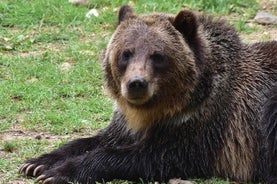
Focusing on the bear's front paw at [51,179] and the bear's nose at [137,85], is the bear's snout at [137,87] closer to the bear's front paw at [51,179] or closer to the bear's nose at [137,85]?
the bear's nose at [137,85]

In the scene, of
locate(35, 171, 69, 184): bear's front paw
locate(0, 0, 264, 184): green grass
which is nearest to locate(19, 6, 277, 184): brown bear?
locate(35, 171, 69, 184): bear's front paw

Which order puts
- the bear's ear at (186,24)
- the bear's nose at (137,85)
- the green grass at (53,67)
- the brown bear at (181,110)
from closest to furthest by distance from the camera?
the bear's nose at (137,85) < the brown bear at (181,110) < the bear's ear at (186,24) < the green grass at (53,67)

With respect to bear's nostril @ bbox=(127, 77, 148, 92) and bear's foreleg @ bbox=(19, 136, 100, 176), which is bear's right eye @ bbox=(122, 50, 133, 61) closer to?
bear's nostril @ bbox=(127, 77, 148, 92)

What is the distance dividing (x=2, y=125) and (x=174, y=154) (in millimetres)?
2501

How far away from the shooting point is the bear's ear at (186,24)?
22.8ft

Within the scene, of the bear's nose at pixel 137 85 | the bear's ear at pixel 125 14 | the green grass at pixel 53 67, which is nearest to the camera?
the bear's nose at pixel 137 85

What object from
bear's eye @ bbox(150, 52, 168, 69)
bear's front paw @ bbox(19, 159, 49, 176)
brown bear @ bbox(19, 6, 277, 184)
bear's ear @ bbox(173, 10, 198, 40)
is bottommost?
bear's front paw @ bbox(19, 159, 49, 176)

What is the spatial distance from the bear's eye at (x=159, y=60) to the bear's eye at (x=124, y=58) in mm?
203

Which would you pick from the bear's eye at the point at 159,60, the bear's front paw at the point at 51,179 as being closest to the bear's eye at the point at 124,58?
the bear's eye at the point at 159,60

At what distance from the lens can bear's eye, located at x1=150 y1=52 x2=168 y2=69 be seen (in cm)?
673

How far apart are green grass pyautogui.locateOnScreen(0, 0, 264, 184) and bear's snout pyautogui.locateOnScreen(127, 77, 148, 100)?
1049 mm

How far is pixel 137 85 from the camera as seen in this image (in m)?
6.43

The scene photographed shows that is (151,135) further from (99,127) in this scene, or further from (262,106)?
(99,127)

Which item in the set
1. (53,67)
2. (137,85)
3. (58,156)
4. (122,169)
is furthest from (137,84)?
(53,67)
